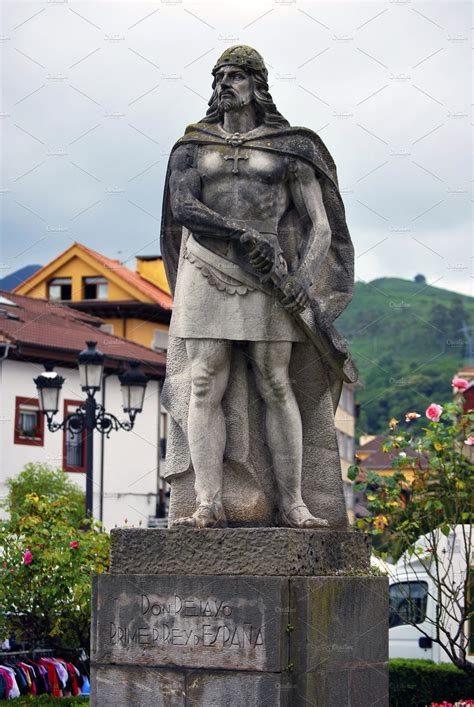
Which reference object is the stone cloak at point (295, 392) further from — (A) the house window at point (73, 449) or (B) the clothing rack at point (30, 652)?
(A) the house window at point (73, 449)

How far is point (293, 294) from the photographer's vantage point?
8500 mm

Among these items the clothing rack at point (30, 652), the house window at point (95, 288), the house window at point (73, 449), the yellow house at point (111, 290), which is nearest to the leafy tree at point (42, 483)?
the house window at point (73, 449)

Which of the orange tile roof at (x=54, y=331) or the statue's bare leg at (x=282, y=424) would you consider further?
the orange tile roof at (x=54, y=331)

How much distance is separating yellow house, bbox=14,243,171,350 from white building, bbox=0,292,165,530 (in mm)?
7672

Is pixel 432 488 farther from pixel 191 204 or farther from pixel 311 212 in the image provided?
pixel 191 204

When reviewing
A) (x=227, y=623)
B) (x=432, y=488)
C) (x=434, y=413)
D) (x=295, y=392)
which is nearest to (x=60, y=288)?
(x=432, y=488)

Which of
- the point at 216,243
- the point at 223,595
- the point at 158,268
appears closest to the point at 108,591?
the point at 223,595

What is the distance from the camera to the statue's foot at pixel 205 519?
8.38m

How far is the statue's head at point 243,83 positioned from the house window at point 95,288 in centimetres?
5070

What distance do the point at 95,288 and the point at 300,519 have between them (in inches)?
2049

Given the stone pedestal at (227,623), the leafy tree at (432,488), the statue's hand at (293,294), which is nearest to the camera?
the stone pedestal at (227,623)

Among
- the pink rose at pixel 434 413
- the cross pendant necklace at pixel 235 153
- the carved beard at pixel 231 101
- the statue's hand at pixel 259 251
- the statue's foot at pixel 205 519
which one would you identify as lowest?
the statue's foot at pixel 205 519

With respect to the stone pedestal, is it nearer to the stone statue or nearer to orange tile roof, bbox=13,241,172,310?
the stone statue

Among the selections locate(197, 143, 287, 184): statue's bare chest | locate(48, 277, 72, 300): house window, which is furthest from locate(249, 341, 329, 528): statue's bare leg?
locate(48, 277, 72, 300): house window
